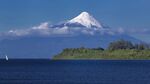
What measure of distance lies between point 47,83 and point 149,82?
16170mm

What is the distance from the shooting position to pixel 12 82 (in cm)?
9912

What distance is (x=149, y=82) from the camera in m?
99.4

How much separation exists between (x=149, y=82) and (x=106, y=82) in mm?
6877

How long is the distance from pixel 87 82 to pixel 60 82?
4294mm

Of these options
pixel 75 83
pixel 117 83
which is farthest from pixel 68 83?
pixel 117 83

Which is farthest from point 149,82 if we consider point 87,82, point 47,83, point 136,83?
point 47,83

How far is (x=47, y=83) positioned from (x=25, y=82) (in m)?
3.89

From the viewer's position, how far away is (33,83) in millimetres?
96562

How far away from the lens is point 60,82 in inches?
3937

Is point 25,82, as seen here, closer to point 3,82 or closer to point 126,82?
point 3,82

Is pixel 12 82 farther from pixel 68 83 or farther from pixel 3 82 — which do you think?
pixel 68 83

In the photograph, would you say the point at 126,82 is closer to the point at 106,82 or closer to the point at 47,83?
the point at 106,82

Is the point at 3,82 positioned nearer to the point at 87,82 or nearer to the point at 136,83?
the point at 87,82

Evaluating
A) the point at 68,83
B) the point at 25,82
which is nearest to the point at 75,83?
the point at 68,83
